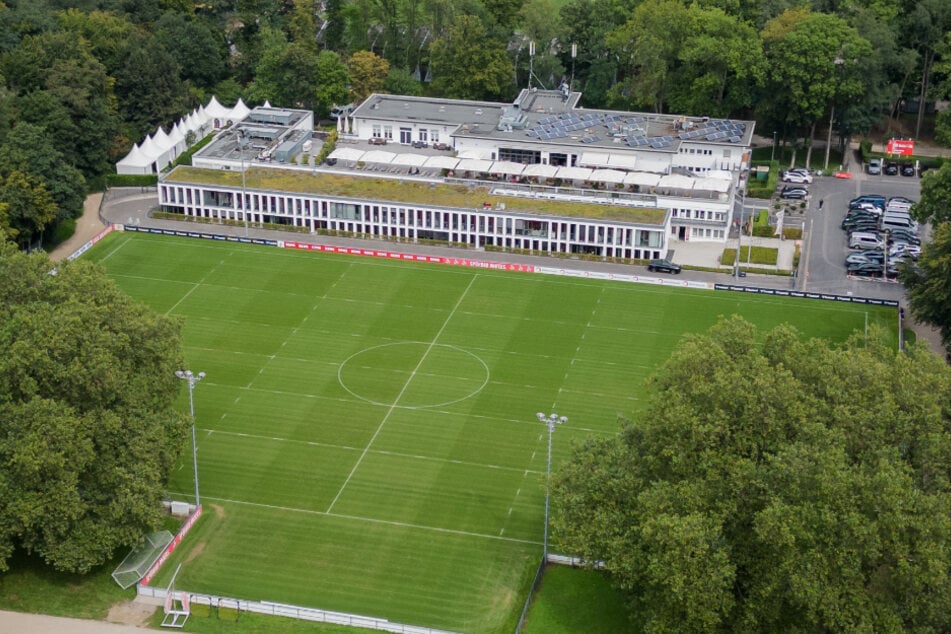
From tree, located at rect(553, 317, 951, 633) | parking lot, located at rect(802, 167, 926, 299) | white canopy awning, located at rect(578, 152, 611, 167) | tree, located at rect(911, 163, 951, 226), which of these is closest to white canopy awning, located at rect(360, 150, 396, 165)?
white canopy awning, located at rect(578, 152, 611, 167)

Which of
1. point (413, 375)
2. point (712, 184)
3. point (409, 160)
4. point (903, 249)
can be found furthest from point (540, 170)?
point (413, 375)

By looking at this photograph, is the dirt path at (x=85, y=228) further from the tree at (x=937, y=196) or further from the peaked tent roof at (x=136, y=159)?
the tree at (x=937, y=196)

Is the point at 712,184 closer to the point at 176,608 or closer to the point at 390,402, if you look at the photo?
the point at 390,402

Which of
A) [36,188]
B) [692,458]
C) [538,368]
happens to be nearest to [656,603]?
[692,458]

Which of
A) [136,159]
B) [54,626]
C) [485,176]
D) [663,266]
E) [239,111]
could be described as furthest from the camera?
[239,111]

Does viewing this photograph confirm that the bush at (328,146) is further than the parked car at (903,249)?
Yes

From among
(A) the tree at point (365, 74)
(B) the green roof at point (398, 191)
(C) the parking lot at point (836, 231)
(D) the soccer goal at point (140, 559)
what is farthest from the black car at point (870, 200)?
(D) the soccer goal at point (140, 559)

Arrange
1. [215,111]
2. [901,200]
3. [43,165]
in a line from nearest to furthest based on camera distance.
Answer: [43,165], [901,200], [215,111]

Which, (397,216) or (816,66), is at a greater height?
(816,66)

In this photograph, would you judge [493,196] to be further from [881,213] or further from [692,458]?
[692,458]
